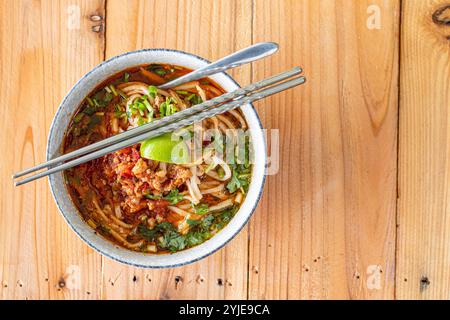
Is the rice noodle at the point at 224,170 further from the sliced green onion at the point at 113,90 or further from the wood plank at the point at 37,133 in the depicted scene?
the wood plank at the point at 37,133

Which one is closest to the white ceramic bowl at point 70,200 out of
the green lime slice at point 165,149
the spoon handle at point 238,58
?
the spoon handle at point 238,58

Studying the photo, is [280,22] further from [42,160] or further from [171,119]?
[42,160]

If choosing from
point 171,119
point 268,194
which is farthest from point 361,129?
point 171,119

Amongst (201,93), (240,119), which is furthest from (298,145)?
(201,93)

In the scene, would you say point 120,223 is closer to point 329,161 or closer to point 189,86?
point 189,86

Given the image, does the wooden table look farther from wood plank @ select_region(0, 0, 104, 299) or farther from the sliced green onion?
the sliced green onion

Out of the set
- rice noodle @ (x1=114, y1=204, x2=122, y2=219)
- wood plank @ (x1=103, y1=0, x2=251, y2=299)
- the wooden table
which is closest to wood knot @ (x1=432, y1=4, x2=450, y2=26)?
the wooden table
